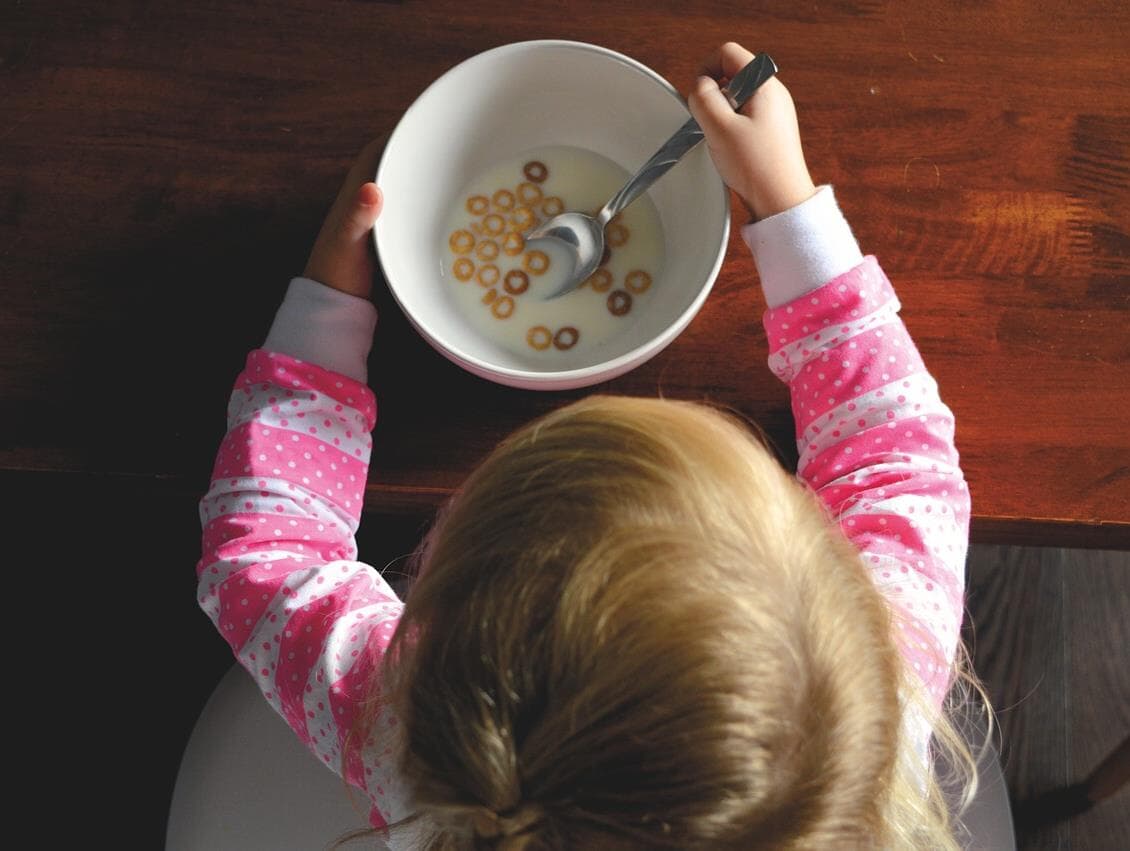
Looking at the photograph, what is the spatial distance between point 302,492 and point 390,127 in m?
0.26

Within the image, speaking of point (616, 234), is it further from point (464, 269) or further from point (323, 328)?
point (323, 328)

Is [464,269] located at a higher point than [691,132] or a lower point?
lower

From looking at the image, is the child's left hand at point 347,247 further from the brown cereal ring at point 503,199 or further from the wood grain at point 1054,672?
the wood grain at point 1054,672

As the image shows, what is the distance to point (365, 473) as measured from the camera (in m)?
0.70

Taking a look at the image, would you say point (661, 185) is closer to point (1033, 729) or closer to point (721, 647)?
point (721, 647)

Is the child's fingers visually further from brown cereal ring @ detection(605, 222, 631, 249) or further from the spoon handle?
brown cereal ring @ detection(605, 222, 631, 249)

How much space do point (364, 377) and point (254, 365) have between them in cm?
7

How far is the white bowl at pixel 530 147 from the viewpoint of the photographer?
64 centimetres

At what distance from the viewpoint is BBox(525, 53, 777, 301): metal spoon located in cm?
66

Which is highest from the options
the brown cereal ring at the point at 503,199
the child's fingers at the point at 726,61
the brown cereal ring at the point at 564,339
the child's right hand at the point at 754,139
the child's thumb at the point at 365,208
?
the child's fingers at the point at 726,61

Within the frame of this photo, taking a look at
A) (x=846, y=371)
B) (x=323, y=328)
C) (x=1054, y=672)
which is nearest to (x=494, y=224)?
(x=323, y=328)

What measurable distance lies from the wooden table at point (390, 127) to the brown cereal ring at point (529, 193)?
100mm

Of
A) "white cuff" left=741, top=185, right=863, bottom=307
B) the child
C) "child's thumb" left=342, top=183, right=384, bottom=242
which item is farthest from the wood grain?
"child's thumb" left=342, top=183, right=384, bottom=242

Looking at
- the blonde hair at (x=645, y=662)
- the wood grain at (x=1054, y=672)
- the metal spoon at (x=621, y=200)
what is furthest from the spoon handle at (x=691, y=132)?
the wood grain at (x=1054, y=672)
